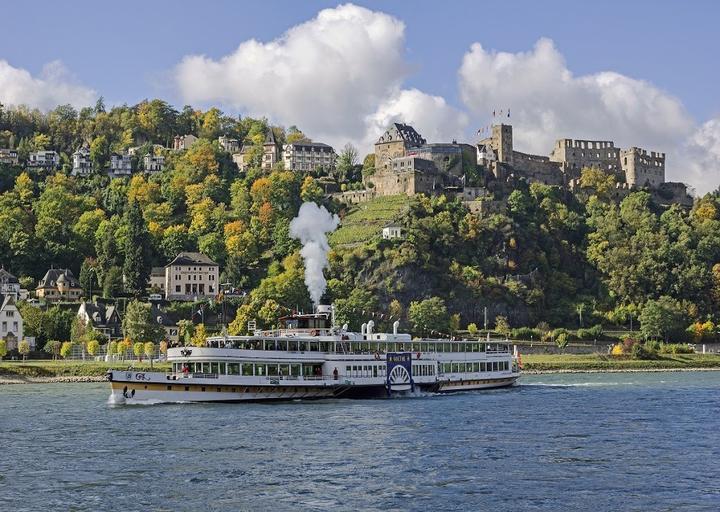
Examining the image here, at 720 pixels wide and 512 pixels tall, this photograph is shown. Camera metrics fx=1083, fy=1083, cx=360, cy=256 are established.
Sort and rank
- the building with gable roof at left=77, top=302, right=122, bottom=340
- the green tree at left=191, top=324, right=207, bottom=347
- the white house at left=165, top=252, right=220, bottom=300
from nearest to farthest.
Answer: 1. the green tree at left=191, top=324, right=207, bottom=347
2. the building with gable roof at left=77, top=302, right=122, bottom=340
3. the white house at left=165, top=252, right=220, bottom=300

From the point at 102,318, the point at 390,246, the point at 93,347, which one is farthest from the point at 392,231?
the point at 93,347

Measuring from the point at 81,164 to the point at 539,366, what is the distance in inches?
3909

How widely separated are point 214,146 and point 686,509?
154622 mm

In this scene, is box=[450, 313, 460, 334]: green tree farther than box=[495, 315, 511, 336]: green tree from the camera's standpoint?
No

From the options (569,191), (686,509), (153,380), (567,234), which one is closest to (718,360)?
(567,234)

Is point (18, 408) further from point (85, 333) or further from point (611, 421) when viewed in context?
point (85, 333)

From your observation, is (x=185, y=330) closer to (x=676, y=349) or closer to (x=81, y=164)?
(x=676, y=349)

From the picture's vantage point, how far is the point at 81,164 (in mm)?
182500

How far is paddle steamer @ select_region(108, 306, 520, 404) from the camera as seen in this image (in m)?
66.4

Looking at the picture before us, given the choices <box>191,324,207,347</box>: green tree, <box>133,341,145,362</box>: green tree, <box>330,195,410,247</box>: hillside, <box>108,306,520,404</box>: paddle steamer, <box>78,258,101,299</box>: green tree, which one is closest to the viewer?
<box>108,306,520,404</box>: paddle steamer

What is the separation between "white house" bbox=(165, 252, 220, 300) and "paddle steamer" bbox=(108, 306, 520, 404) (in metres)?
60.5

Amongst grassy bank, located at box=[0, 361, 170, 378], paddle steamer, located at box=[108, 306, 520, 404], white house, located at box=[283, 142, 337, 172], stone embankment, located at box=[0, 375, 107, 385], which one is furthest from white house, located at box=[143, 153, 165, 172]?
paddle steamer, located at box=[108, 306, 520, 404]

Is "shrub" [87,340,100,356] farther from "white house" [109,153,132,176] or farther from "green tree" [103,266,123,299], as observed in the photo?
"white house" [109,153,132,176]

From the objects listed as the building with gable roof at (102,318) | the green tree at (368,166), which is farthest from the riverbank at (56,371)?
the green tree at (368,166)
